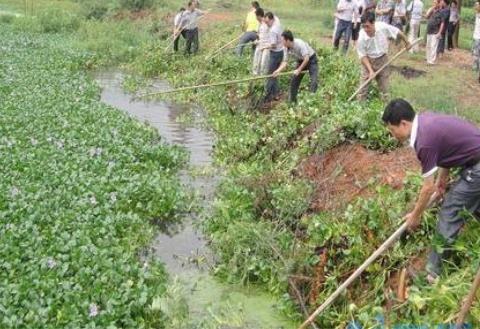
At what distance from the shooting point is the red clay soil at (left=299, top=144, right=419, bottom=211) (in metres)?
8.10

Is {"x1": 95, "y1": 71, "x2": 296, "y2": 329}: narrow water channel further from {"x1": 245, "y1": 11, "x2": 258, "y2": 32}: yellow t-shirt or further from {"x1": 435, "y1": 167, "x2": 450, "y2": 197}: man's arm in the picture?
{"x1": 245, "y1": 11, "x2": 258, "y2": 32}: yellow t-shirt

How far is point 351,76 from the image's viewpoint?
1234 cm

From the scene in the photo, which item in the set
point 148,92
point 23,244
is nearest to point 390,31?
point 23,244

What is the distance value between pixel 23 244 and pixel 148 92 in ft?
35.8

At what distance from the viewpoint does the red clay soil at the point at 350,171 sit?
8.10 meters

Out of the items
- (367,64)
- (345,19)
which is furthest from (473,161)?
(345,19)

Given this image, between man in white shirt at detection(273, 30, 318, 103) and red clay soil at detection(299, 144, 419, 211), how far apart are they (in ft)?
10.5

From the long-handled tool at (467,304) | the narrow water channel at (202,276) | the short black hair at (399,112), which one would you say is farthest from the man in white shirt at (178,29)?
the long-handled tool at (467,304)

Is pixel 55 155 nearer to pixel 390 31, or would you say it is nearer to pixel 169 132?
pixel 169 132

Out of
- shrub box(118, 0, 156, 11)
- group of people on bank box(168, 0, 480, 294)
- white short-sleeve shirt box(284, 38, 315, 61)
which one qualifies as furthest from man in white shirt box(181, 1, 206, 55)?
shrub box(118, 0, 156, 11)

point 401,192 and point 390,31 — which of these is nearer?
point 401,192

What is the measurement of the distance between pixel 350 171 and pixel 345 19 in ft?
26.6

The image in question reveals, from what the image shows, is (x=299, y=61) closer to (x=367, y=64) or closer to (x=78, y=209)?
(x=367, y=64)

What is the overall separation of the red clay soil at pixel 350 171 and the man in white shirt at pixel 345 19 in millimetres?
7115
